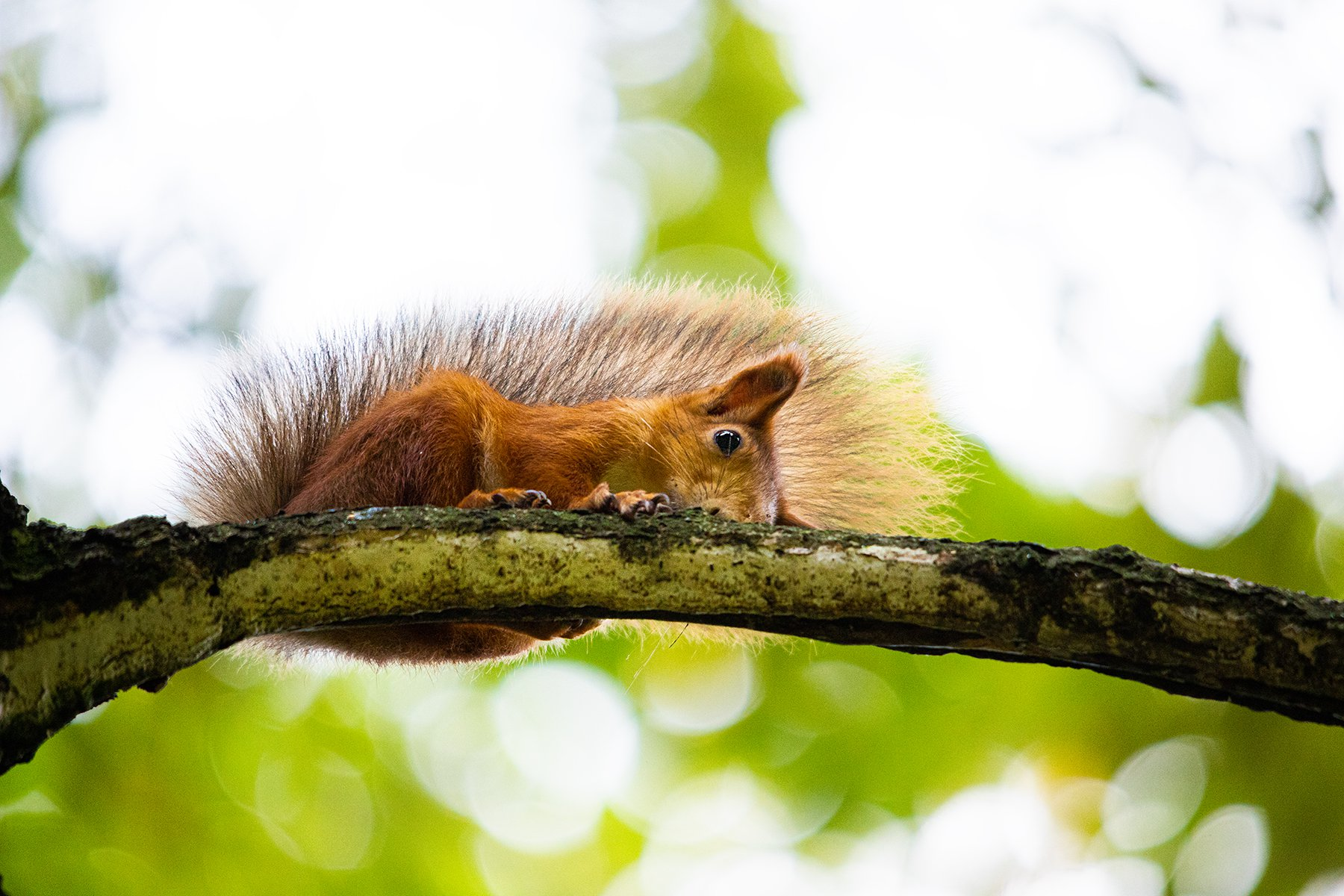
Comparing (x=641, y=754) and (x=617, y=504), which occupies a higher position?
Result: (x=641, y=754)

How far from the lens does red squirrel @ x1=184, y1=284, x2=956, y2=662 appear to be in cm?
288

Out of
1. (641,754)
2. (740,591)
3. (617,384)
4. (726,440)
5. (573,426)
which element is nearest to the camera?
(740,591)

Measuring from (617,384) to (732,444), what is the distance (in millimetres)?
578

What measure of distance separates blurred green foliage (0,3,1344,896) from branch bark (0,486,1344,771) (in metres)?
1.65

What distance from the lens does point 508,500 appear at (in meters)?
2.58

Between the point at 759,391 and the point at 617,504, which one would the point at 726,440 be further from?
the point at 617,504

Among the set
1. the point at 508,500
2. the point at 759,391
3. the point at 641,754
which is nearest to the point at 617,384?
the point at 759,391

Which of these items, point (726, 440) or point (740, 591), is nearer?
point (740, 591)

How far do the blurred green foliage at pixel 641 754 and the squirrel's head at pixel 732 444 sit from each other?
0.67 m

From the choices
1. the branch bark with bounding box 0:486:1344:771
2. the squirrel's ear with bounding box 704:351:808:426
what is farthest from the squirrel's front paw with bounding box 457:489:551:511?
the squirrel's ear with bounding box 704:351:808:426

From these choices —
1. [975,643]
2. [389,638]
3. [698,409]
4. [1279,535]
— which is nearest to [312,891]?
[389,638]

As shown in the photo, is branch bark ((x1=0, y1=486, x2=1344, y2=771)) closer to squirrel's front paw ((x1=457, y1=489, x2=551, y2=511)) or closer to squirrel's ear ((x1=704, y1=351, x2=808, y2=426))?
squirrel's front paw ((x1=457, y1=489, x2=551, y2=511))

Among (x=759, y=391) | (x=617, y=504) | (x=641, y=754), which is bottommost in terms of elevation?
(x=617, y=504)

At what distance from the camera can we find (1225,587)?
1.88m
